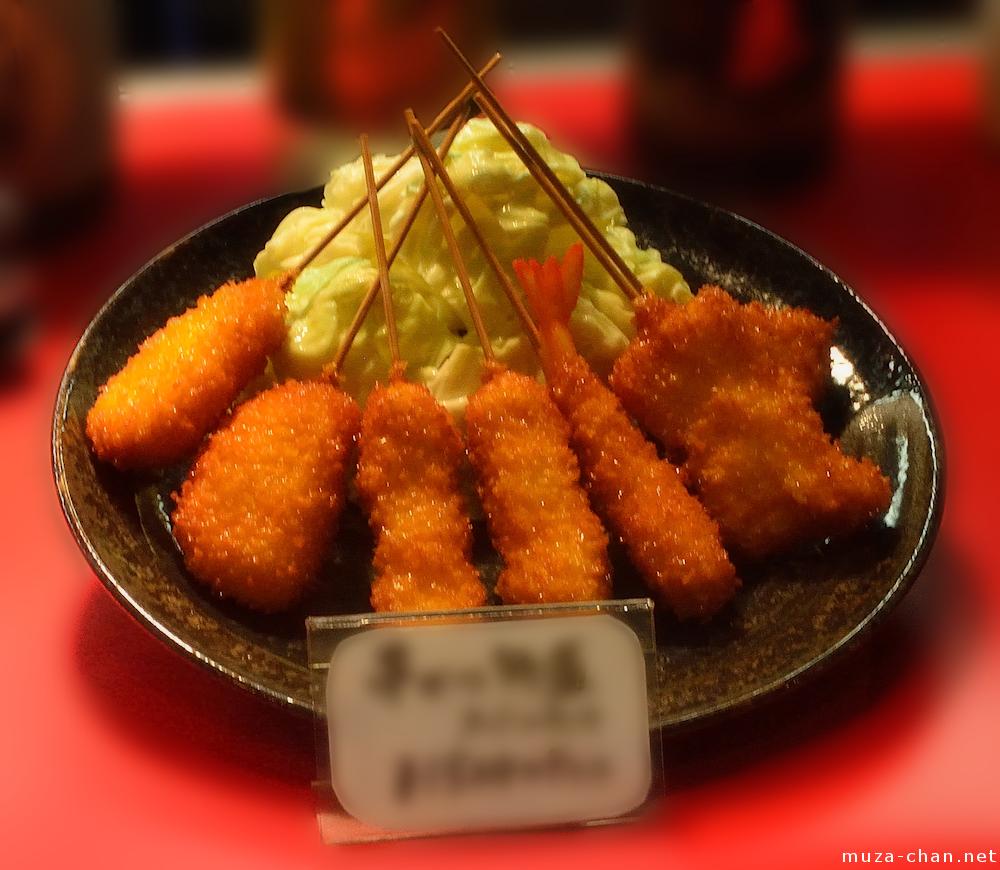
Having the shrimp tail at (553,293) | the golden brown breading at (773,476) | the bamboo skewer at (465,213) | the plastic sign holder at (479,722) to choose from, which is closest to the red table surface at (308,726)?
the plastic sign holder at (479,722)

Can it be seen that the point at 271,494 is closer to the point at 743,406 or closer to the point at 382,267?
the point at 382,267

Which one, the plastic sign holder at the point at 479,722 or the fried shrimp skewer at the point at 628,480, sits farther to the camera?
the fried shrimp skewer at the point at 628,480

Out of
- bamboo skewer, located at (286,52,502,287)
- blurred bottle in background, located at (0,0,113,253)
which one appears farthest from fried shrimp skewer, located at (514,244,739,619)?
blurred bottle in background, located at (0,0,113,253)

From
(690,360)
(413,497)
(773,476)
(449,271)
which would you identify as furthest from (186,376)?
(773,476)

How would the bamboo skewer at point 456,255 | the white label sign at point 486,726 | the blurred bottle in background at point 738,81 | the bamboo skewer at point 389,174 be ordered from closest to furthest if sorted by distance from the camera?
1. the white label sign at point 486,726
2. the bamboo skewer at point 456,255
3. the bamboo skewer at point 389,174
4. the blurred bottle in background at point 738,81

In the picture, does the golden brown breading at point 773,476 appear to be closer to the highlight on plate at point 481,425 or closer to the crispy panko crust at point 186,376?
the highlight on plate at point 481,425

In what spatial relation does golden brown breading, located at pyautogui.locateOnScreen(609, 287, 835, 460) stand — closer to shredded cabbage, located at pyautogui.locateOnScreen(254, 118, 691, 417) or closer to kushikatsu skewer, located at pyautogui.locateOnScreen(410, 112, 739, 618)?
kushikatsu skewer, located at pyautogui.locateOnScreen(410, 112, 739, 618)

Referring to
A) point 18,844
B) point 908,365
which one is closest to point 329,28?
point 908,365
